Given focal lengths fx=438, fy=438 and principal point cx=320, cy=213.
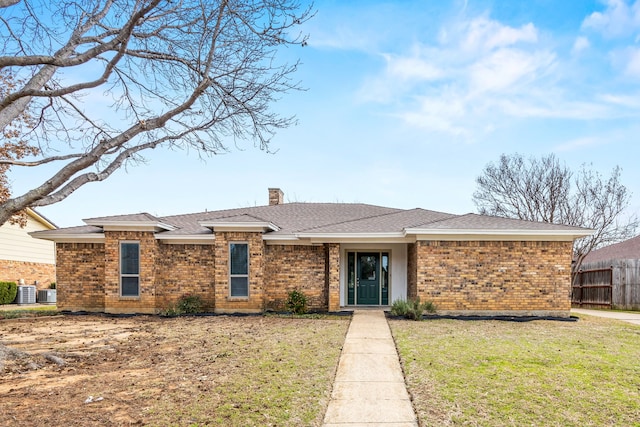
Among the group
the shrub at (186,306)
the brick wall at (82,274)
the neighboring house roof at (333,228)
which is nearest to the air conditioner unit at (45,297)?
the brick wall at (82,274)

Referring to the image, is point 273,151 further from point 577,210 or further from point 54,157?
point 577,210

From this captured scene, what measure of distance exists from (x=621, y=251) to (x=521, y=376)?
25.1 m

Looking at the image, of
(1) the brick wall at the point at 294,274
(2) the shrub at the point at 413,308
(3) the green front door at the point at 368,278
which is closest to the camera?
(2) the shrub at the point at 413,308

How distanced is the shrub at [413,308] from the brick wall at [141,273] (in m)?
7.69

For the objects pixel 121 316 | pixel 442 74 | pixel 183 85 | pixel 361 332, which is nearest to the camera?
Result: pixel 183 85

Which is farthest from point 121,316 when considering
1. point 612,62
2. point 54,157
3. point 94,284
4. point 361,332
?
point 612,62

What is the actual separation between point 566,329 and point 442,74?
25.0 feet

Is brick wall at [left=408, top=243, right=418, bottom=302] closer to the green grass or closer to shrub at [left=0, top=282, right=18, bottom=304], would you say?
the green grass

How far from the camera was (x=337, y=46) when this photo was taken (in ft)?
32.6

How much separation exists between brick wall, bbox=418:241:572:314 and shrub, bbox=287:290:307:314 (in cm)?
364

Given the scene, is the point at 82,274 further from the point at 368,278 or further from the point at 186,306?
the point at 368,278

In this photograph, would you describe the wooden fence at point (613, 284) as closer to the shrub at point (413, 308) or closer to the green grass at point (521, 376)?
the green grass at point (521, 376)

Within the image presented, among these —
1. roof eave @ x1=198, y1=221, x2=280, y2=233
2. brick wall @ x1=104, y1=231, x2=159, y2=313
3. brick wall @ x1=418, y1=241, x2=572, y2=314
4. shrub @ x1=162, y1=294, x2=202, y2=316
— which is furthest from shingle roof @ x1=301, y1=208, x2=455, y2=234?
brick wall @ x1=104, y1=231, x2=159, y2=313

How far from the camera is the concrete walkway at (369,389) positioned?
15.2 ft
